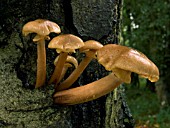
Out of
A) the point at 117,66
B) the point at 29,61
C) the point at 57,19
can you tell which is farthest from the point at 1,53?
the point at 117,66

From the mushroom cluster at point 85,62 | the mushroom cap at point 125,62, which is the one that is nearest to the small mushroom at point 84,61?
the mushroom cluster at point 85,62

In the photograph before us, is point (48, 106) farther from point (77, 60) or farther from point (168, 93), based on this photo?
point (168, 93)

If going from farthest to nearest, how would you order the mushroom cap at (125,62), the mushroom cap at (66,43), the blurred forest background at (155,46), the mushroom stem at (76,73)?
1. the blurred forest background at (155,46)
2. the mushroom stem at (76,73)
3. the mushroom cap at (66,43)
4. the mushroom cap at (125,62)

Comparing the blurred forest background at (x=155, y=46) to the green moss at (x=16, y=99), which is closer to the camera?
the green moss at (x=16, y=99)

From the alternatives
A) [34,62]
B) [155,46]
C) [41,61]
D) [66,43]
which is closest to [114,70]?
[66,43]

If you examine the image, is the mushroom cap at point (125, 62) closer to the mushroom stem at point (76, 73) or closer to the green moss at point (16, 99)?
the mushroom stem at point (76, 73)

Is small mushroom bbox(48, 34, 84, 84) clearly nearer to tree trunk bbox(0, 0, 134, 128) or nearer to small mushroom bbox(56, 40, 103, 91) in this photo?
small mushroom bbox(56, 40, 103, 91)
